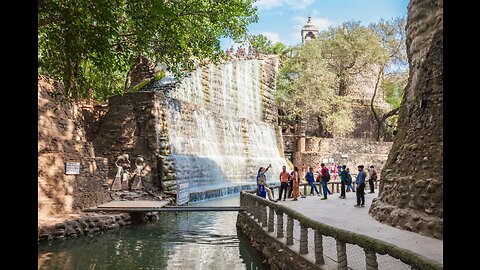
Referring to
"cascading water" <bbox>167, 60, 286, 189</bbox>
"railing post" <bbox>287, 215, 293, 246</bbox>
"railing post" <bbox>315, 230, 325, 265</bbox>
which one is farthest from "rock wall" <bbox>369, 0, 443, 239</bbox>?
"cascading water" <bbox>167, 60, 286, 189</bbox>

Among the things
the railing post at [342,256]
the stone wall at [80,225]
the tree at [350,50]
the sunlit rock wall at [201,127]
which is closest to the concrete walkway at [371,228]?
the railing post at [342,256]

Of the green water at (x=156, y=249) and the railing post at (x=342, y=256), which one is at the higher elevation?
the railing post at (x=342, y=256)

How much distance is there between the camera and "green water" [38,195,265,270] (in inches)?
361

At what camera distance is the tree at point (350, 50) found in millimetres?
39219

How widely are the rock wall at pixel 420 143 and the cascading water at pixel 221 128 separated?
36.8 feet

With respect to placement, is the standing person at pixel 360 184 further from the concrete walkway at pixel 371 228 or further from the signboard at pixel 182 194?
the signboard at pixel 182 194

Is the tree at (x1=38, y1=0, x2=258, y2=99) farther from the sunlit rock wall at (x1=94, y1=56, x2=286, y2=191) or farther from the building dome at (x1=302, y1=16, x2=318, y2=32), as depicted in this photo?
the building dome at (x1=302, y1=16, x2=318, y2=32)

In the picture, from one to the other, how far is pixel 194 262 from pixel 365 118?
39.2 metres

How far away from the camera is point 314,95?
1537 inches

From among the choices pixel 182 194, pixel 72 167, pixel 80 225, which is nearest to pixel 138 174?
pixel 182 194

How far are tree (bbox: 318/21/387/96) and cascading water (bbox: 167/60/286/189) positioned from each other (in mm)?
9075

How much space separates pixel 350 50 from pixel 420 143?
33005 mm

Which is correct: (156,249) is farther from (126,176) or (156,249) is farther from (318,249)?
(126,176)
